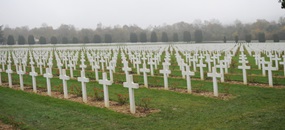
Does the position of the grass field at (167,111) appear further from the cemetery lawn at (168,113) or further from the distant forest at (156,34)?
the distant forest at (156,34)

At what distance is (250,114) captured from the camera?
6746mm

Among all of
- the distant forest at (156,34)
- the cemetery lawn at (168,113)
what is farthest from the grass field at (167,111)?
the distant forest at (156,34)

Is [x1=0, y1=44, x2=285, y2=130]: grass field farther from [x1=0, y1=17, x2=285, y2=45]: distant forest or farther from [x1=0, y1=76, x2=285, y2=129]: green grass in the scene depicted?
[x1=0, y1=17, x2=285, y2=45]: distant forest

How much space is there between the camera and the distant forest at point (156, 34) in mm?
64188

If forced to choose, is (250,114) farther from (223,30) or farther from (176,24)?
(176,24)

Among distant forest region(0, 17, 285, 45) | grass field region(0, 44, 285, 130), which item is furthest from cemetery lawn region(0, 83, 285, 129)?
distant forest region(0, 17, 285, 45)

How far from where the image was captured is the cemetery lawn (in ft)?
21.2

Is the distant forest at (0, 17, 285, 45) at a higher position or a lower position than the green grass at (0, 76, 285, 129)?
higher

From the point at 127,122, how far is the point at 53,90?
5.98 meters

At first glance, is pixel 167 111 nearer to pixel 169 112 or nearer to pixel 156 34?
pixel 169 112

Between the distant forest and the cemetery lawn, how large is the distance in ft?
157

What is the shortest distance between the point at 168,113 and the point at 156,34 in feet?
218

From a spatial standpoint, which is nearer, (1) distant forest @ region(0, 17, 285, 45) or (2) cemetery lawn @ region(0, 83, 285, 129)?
(2) cemetery lawn @ region(0, 83, 285, 129)

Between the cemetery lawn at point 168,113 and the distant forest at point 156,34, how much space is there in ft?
157
